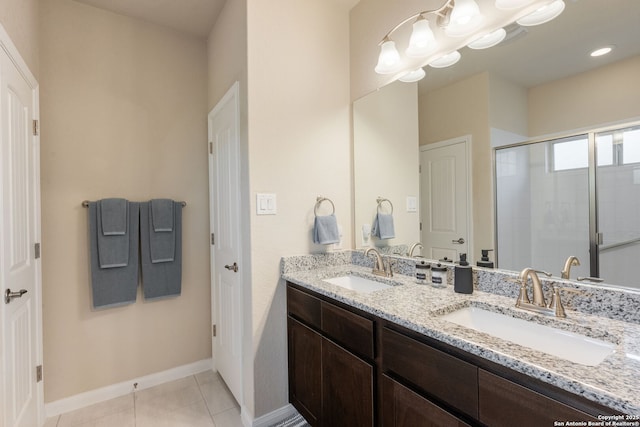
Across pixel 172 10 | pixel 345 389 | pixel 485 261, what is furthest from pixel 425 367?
pixel 172 10

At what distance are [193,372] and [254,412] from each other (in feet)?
3.09

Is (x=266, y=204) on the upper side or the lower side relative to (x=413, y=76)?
lower

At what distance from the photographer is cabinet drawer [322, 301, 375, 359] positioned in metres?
1.19

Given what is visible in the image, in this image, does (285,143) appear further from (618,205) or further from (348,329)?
(618,205)

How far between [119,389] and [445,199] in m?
2.56

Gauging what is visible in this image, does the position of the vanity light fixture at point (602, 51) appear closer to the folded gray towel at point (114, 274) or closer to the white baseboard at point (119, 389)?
the folded gray towel at point (114, 274)

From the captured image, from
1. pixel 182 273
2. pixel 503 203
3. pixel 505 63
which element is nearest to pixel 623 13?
pixel 505 63

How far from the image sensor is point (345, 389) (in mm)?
1317

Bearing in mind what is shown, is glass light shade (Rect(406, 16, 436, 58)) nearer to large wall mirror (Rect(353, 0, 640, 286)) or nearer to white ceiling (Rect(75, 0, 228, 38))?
large wall mirror (Rect(353, 0, 640, 286))

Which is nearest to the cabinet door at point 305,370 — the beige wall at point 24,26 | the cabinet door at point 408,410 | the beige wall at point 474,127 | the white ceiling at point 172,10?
the cabinet door at point 408,410

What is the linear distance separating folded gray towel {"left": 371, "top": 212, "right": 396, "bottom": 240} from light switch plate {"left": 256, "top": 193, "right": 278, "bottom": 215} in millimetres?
681

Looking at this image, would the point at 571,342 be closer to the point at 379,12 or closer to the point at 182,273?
the point at 379,12

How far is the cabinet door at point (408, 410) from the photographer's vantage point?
0.91m

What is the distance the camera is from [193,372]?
2.41m
